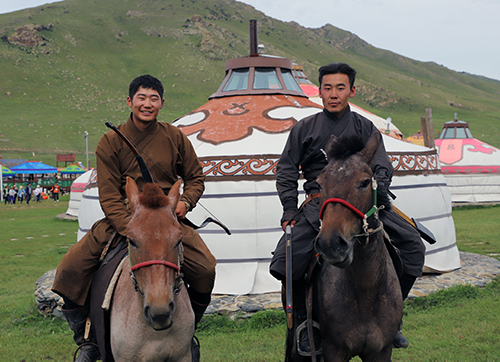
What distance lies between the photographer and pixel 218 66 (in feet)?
305

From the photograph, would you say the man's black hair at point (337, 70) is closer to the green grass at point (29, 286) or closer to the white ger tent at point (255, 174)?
the white ger tent at point (255, 174)

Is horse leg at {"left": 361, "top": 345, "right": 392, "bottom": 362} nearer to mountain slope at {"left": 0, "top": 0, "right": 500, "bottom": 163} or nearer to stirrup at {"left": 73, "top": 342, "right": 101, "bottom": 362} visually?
stirrup at {"left": 73, "top": 342, "right": 101, "bottom": 362}

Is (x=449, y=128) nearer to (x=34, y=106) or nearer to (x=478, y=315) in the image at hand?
(x=478, y=315)

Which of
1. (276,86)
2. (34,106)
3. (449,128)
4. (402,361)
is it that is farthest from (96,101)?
(402,361)

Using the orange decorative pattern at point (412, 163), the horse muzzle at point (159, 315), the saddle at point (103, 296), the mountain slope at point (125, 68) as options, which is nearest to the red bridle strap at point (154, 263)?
the horse muzzle at point (159, 315)

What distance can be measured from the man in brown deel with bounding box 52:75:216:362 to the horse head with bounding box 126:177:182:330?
511 millimetres

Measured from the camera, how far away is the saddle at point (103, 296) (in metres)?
2.67

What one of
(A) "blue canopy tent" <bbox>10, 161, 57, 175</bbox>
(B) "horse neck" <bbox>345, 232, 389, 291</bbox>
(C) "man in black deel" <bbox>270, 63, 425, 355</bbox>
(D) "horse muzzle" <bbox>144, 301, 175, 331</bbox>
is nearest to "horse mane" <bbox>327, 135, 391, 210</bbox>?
(B) "horse neck" <bbox>345, 232, 389, 291</bbox>

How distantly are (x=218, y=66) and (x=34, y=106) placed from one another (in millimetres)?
37939

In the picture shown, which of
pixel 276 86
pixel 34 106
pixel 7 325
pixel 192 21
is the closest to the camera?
pixel 7 325

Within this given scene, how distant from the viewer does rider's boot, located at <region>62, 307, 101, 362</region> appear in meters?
2.91

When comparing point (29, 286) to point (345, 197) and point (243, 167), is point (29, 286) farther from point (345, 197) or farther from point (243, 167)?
point (345, 197)

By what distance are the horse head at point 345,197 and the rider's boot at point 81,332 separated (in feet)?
5.62

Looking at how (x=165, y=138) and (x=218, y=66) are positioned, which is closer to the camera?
(x=165, y=138)
